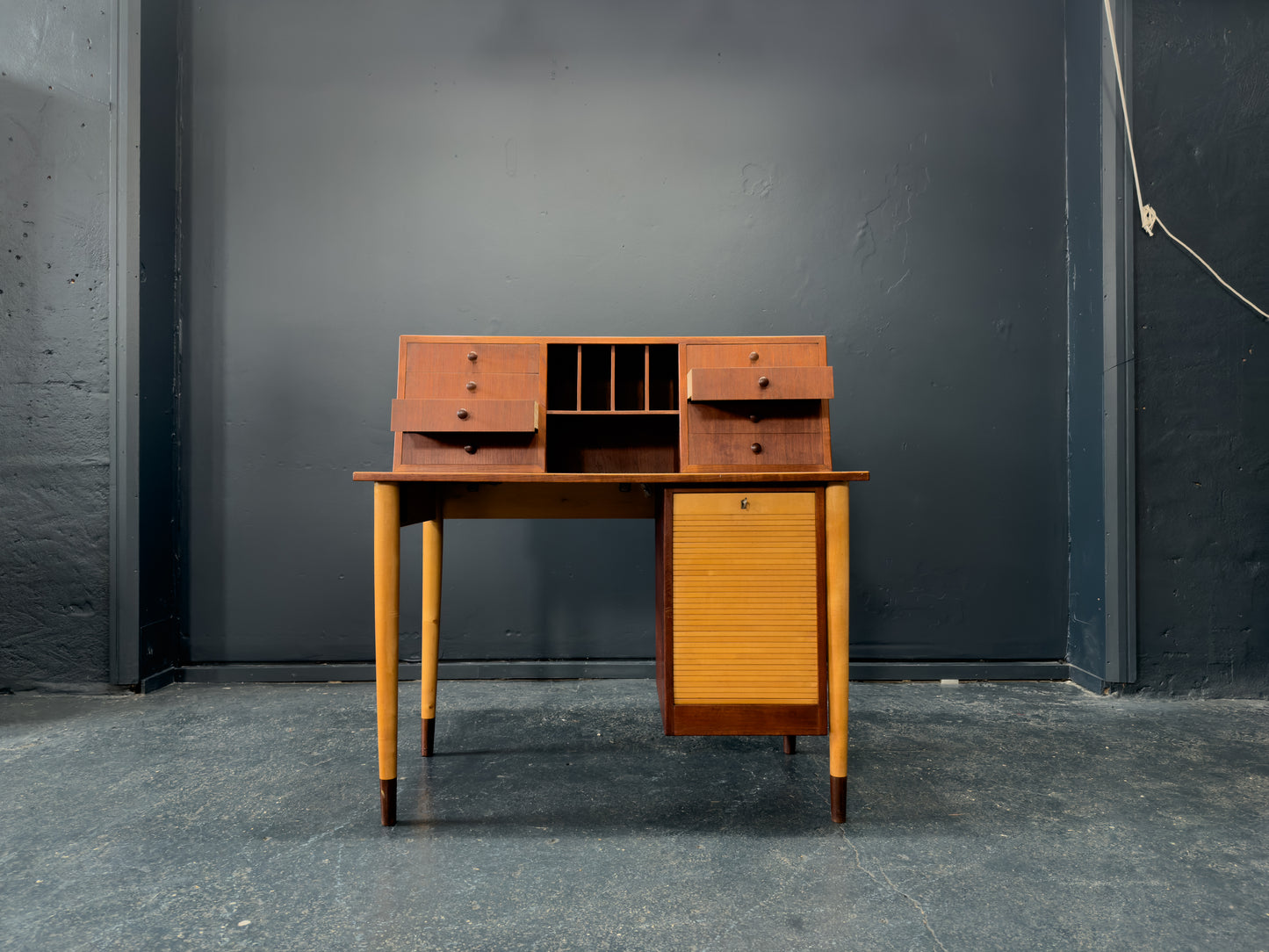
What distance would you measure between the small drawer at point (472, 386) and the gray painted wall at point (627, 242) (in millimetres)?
994

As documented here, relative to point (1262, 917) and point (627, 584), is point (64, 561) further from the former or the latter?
point (1262, 917)

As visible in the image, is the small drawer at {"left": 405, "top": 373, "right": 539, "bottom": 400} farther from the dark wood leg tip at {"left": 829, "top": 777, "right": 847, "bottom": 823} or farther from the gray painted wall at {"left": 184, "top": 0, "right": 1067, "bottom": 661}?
the dark wood leg tip at {"left": 829, "top": 777, "right": 847, "bottom": 823}

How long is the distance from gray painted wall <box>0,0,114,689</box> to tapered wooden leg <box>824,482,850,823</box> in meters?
2.82

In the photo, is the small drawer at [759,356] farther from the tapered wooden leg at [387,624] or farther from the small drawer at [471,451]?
the tapered wooden leg at [387,624]

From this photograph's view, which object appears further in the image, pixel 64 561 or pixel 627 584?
pixel 627 584

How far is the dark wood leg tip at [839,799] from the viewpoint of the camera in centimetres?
153

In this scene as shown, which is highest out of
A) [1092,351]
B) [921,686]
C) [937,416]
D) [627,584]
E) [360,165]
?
[360,165]

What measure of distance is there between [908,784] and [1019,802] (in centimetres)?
27

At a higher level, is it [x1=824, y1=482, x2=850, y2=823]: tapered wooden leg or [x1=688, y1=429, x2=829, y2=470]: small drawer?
[x1=688, y1=429, x2=829, y2=470]: small drawer

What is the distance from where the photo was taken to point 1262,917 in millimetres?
1171

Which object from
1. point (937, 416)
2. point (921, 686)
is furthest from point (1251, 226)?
point (921, 686)

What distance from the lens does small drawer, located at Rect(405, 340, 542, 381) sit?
5.88ft

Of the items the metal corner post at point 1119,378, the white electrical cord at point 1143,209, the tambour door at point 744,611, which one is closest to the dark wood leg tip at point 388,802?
the tambour door at point 744,611

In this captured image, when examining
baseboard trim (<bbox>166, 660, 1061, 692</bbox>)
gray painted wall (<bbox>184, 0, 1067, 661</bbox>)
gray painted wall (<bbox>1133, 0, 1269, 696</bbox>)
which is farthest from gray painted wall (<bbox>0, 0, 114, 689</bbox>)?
gray painted wall (<bbox>1133, 0, 1269, 696</bbox>)
